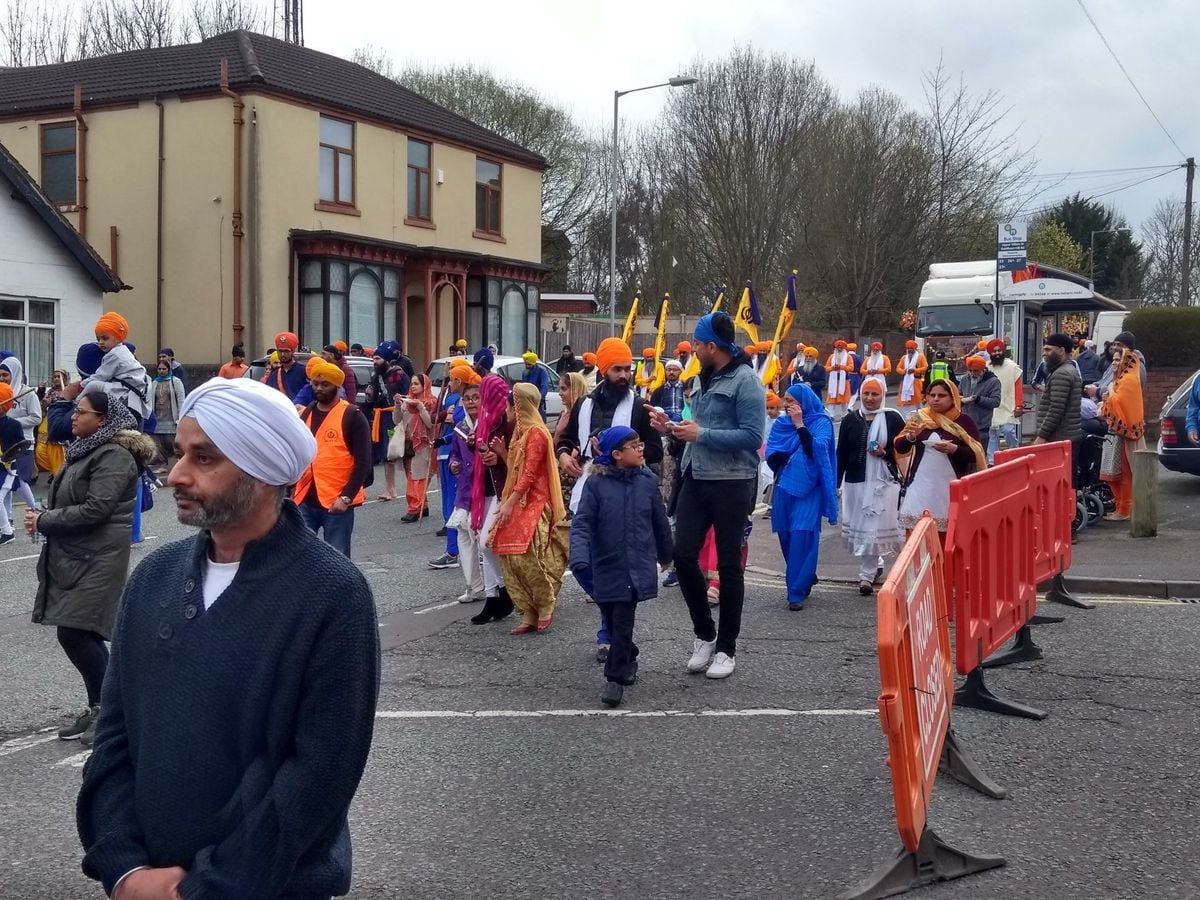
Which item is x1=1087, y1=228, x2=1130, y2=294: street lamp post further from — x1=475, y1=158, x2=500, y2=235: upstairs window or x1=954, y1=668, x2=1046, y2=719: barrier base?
x1=954, y1=668, x2=1046, y2=719: barrier base

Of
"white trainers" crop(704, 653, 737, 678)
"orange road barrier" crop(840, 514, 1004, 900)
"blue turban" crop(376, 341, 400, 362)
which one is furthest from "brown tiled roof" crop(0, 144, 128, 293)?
"orange road barrier" crop(840, 514, 1004, 900)

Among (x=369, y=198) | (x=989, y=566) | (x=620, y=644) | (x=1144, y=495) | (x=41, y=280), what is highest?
(x=369, y=198)

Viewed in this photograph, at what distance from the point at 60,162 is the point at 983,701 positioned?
29.4 meters

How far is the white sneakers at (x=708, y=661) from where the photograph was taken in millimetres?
7375

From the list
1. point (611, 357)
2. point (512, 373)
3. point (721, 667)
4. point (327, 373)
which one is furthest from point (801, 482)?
point (512, 373)

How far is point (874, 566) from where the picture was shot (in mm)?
10352

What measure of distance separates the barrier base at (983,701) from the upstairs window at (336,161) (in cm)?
2571

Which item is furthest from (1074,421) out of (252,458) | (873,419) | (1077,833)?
(252,458)

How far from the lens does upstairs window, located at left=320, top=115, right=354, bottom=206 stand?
30.2m

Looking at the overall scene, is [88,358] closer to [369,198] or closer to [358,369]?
[358,369]

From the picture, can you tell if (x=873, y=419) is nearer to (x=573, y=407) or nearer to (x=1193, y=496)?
(x=573, y=407)

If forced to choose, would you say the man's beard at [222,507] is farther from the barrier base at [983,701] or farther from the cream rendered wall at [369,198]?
the cream rendered wall at [369,198]

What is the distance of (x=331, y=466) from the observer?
8805 mm

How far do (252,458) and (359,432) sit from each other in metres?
6.43
